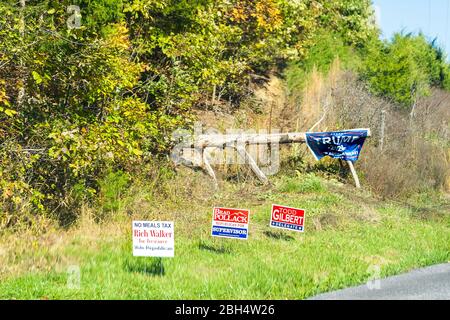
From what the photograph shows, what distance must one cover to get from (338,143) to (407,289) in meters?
9.63

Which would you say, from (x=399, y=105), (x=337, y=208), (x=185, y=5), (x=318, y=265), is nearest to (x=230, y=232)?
(x=318, y=265)

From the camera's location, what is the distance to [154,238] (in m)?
8.76

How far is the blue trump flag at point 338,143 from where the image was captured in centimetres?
1808

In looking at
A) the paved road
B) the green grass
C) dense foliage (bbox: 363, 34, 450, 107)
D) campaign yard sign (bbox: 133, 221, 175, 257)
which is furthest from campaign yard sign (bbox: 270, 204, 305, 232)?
dense foliage (bbox: 363, 34, 450, 107)

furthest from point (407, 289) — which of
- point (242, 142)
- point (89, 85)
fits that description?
point (242, 142)

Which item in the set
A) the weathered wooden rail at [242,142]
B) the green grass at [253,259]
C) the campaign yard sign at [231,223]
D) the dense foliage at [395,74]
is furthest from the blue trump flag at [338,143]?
the dense foliage at [395,74]

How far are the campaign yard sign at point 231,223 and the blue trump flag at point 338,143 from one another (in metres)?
8.03

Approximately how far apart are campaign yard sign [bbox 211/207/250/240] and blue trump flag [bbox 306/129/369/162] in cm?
803

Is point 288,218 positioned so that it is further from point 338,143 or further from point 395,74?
point 395,74

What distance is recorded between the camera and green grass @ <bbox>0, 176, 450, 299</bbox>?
846 cm

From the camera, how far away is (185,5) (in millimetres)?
15469

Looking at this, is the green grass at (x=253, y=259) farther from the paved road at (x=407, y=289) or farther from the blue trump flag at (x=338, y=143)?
the blue trump flag at (x=338, y=143)

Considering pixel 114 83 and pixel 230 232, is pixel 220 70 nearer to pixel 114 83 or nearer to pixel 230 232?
pixel 114 83

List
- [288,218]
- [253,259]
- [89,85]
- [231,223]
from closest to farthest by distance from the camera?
[253,259], [231,223], [288,218], [89,85]
